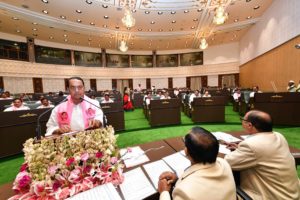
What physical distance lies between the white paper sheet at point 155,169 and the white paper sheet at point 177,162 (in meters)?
0.05

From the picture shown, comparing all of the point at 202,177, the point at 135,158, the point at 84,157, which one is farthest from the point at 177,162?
the point at 84,157

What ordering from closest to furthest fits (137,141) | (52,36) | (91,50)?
(137,141) < (52,36) < (91,50)

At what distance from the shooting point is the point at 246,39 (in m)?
14.0

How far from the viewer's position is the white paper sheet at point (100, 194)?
98 cm

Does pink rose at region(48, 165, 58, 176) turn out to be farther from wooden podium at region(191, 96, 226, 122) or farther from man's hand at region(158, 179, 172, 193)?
wooden podium at region(191, 96, 226, 122)

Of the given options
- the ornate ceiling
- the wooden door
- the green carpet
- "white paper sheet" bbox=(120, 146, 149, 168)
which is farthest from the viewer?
the wooden door

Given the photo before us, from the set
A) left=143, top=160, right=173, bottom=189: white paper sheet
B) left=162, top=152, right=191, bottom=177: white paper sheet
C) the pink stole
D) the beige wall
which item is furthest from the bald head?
the beige wall

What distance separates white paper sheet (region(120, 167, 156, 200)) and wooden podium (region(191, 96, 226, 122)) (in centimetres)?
493

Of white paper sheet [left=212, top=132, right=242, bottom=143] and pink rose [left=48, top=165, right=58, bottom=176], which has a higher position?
pink rose [left=48, top=165, right=58, bottom=176]

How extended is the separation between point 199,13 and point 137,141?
31.3 feet

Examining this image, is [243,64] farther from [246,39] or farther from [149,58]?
[149,58]

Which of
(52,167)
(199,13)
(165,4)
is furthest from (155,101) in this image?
(199,13)

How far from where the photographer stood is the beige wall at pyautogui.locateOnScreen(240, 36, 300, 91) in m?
7.65

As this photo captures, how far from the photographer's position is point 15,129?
3850 mm
